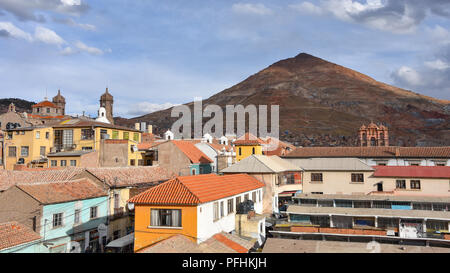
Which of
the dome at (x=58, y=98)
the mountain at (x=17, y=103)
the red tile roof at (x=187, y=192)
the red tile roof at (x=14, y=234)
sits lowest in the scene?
the red tile roof at (x=14, y=234)

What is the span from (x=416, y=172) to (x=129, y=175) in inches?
1387

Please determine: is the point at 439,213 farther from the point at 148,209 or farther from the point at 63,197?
the point at 63,197

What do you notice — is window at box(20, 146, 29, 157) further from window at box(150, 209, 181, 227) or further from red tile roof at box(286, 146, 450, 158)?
red tile roof at box(286, 146, 450, 158)

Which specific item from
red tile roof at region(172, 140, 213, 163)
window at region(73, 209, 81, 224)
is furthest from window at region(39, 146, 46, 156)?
window at region(73, 209, 81, 224)

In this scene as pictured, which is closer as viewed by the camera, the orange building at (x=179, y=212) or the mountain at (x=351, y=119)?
the orange building at (x=179, y=212)

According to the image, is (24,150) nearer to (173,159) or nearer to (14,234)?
(173,159)

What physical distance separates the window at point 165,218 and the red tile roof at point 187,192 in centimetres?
62

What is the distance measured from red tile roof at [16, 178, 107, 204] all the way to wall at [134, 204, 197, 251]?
8545mm

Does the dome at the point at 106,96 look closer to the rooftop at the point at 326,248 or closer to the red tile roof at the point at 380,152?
the red tile roof at the point at 380,152

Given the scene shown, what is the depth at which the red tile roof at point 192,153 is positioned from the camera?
5009cm

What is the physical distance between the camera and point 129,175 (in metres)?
37.3

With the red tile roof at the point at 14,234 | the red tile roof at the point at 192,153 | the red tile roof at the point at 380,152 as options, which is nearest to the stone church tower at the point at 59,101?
the red tile roof at the point at 192,153

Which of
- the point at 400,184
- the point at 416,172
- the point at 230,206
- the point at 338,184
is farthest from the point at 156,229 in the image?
the point at 416,172
